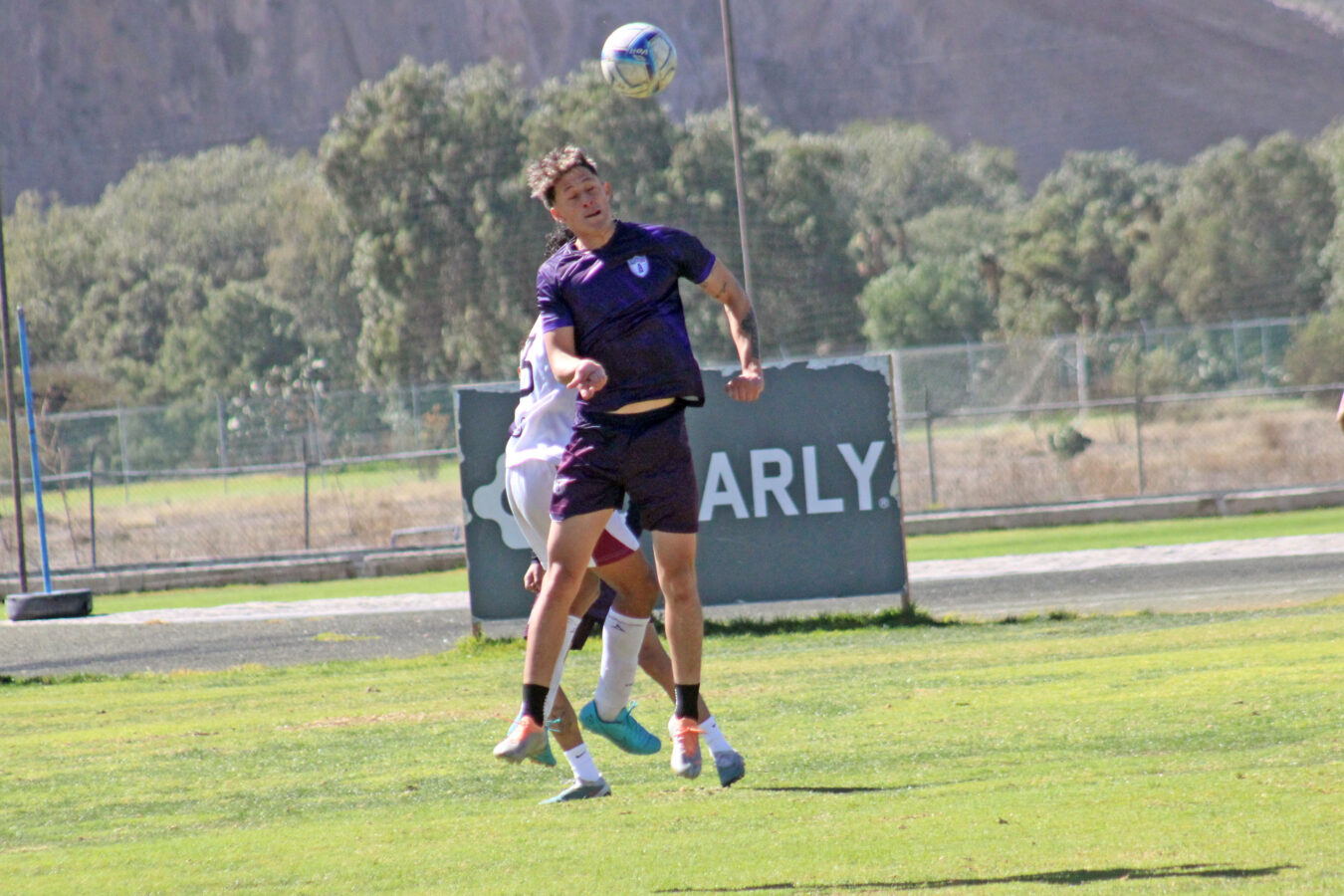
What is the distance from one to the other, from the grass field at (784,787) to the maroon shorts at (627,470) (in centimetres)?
98

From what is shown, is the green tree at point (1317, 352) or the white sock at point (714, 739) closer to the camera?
the white sock at point (714, 739)

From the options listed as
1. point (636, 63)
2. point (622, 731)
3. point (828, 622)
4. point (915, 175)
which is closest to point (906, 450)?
point (828, 622)

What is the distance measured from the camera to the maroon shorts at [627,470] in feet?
17.4

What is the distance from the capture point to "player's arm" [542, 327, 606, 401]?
4922 millimetres

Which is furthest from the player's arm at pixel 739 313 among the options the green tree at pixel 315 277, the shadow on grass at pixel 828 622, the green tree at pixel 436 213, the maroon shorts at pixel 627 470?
the green tree at pixel 315 277

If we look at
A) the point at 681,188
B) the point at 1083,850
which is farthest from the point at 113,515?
the point at 1083,850

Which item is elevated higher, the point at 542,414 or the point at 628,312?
the point at 628,312

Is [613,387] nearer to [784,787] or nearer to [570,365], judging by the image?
[570,365]

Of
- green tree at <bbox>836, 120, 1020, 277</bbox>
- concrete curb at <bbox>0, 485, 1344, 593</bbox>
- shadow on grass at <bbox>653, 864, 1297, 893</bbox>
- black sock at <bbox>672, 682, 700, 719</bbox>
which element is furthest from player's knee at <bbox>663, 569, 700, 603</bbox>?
green tree at <bbox>836, 120, 1020, 277</bbox>

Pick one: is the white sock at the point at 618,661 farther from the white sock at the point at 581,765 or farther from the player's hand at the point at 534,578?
the player's hand at the point at 534,578

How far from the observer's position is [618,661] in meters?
5.68

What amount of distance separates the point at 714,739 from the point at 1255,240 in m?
55.5

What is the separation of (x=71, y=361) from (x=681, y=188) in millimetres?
34652

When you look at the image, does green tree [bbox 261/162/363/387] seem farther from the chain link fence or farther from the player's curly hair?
the player's curly hair
